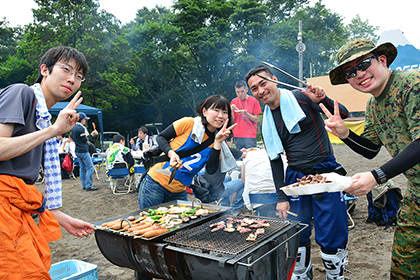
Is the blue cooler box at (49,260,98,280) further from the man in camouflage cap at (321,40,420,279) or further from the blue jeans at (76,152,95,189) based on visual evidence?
the blue jeans at (76,152,95,189)

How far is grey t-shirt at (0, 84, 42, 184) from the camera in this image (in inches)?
59.5

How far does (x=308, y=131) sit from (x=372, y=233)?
3.00 m

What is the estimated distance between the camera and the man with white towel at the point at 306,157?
258 cm

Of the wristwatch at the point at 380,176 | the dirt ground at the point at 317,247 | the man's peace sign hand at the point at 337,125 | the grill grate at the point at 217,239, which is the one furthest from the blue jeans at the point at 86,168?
the wristwatch at the point at 380,176

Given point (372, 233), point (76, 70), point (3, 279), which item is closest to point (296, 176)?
point (76, 70)

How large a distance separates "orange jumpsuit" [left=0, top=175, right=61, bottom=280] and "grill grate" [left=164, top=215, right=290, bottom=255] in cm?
94

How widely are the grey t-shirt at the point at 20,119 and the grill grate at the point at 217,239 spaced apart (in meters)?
1.17

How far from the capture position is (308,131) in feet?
9.18

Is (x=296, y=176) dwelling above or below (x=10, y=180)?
below

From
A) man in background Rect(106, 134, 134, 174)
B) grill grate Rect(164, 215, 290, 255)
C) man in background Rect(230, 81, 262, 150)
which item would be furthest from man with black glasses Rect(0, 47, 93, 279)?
man in background Rect(106, 134, 134, 174)

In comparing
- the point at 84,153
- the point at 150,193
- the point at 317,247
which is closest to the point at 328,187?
the point at 150,193

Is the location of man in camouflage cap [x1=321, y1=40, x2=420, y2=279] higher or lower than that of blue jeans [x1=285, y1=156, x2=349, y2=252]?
higher

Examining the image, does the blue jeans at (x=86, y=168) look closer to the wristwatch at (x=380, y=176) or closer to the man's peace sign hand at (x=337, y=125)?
the man's peace sign hand at (x=337, y=125)

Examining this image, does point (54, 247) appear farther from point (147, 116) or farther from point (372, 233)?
point (147, 116)
